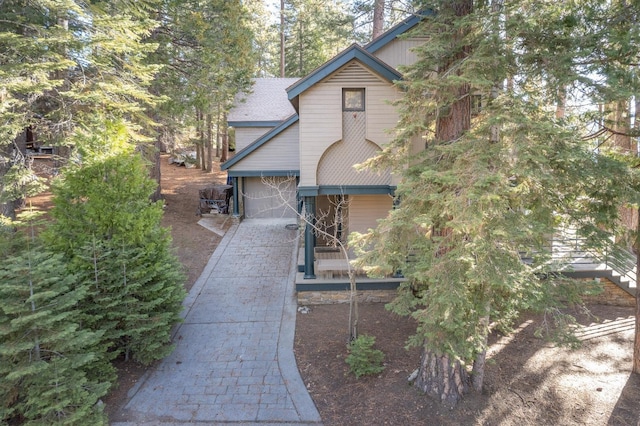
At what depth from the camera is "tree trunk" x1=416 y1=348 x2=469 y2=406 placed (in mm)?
6242

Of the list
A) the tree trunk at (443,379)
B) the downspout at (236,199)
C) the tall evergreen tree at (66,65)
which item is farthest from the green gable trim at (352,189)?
the downspout at (236,199)

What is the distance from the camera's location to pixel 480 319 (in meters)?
5.95

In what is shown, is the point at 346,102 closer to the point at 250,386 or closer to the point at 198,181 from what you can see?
the point at 250,386

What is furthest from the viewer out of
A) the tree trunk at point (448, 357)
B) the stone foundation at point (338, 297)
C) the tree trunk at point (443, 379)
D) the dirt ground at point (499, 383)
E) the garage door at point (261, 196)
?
the garage door at point (261, 196)

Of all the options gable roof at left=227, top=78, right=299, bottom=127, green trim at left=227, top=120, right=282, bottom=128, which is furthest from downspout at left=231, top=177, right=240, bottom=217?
gable roof at left=227, top=78, right=299, bottom=127

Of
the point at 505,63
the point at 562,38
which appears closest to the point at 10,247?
the point at 505,63

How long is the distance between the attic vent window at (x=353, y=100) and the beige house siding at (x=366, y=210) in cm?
318

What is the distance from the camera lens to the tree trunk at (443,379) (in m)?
6.24

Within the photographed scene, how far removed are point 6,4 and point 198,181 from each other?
15037mm

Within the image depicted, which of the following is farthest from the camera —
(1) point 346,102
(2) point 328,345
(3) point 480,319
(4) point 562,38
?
(1) point 346,102

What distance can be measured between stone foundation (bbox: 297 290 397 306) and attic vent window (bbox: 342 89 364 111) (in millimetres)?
4820

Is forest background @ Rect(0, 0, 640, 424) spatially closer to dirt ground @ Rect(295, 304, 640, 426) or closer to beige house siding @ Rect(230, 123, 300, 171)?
dirt ground @ Rect(295, 304, 640, 426)

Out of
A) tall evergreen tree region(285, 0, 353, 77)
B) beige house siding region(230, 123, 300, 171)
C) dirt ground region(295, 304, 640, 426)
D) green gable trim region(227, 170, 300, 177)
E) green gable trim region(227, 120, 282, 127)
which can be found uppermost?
tall evergreen tree region(285, 0, 353, 77)

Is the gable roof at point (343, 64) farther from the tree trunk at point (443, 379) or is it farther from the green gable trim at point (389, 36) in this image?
the tree trunk at point (443, 379)
